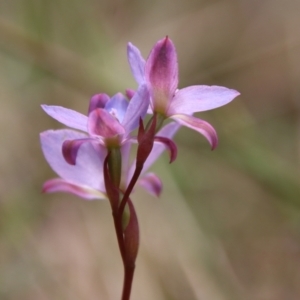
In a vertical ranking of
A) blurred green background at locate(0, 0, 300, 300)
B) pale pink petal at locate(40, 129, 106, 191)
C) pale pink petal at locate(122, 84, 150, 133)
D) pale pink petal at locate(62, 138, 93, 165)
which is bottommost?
blurred green background at locate(0, 0, 300, 300)

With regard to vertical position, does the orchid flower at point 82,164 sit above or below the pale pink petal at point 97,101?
below

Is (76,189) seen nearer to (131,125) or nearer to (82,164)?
(82,164)

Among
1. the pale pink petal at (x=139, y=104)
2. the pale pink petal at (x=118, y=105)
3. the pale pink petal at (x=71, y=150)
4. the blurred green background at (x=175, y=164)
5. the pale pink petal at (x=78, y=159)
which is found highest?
the pale pink petal at (x=139, y=104)

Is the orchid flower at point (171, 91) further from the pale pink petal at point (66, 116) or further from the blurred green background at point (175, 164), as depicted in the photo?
the blurred green background at point (175, 164)

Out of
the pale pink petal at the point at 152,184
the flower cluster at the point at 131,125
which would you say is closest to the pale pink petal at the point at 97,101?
the flower cluster at the point at 131,125

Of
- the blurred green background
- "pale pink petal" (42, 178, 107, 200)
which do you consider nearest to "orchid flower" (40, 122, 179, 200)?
"pale pink petal" (42, 178, 107, 200)

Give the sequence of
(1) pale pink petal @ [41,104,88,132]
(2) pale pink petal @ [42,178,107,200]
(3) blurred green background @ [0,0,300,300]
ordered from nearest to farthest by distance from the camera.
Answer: (1) pale pink petal @ [41,104,88,132]
(2) pale pink petal @ [42,178,107,200]
(3) blurred green background @ [0,0,300,300]

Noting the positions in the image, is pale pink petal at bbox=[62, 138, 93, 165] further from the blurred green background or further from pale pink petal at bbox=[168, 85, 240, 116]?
the blurred green background
